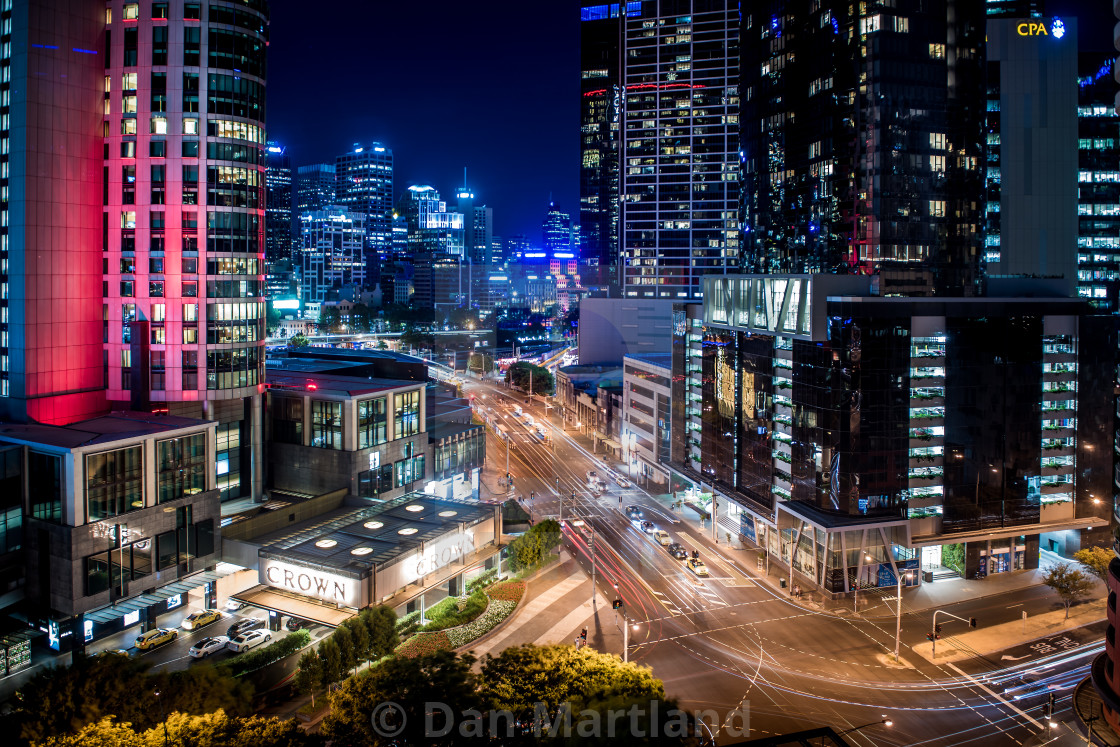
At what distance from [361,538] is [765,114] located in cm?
5812

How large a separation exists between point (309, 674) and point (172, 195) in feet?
126

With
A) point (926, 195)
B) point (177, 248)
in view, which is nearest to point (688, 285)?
point (926, 195)

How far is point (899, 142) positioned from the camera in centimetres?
6688

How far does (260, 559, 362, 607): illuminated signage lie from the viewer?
45.5 m

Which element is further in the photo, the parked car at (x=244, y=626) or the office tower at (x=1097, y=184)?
the office tower at (x=1097, y=184)

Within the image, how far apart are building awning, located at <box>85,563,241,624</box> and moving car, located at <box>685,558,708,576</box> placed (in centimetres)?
3325

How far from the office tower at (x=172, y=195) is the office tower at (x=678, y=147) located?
104891 millimetres

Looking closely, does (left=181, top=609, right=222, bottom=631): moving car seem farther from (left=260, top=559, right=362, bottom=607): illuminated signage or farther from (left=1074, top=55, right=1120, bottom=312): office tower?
(left=1074, top=55, right=1120, bottom=312): office tower

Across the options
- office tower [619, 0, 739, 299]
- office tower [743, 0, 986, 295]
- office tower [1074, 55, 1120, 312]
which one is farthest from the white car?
office tower [619, 0, 739, 299]

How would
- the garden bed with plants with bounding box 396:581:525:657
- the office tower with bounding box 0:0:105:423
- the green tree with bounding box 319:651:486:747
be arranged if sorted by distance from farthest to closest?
the office tower with bounding box 0:0:105:423
the garden bed with plants with bounding box 396:581:525:657
the green tree with bounding box 319:651:486:747

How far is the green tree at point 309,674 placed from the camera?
125 ft

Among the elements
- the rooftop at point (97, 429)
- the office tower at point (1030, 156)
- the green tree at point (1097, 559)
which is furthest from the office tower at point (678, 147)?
the rooftop at point (97, 429)

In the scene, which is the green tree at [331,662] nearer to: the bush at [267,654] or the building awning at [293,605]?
the bush at [267,654]

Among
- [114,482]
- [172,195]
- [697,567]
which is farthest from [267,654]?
[172,195]
